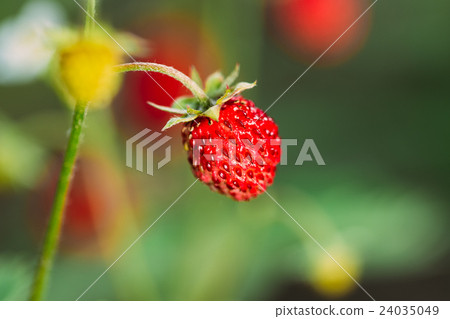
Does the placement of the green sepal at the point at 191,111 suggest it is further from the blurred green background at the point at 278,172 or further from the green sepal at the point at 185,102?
the blurred green background at the point at 278,172

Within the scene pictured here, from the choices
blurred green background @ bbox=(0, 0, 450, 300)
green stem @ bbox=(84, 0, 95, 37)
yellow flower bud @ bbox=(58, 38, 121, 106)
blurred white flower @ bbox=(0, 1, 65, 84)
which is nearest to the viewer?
green stem @ bbox=(84, 0, 95, 37)

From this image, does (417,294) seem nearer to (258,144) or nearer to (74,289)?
(74,289)

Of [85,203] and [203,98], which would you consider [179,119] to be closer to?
[203,98]

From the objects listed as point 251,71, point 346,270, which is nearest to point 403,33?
point 251,71

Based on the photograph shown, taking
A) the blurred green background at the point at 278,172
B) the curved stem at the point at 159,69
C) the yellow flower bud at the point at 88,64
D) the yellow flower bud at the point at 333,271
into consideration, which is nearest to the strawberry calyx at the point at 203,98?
the curved stem at the point at 159,69

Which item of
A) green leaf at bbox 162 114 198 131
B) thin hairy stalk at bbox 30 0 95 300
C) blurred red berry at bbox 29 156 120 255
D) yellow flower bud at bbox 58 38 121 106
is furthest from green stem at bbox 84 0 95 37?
blurred red berry at bbox 29 156 120 255

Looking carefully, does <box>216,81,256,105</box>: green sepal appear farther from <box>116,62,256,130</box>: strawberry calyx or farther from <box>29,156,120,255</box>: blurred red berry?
<box>29,156,120,255</box>: blurred red berry

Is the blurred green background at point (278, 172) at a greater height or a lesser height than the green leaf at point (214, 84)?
greater
